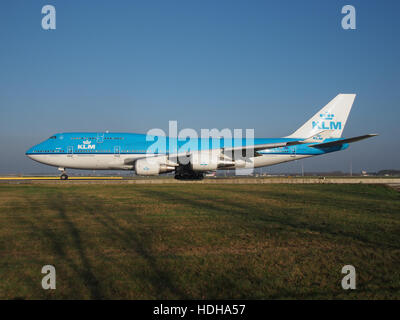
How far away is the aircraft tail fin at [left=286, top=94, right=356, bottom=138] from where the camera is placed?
31.3 m

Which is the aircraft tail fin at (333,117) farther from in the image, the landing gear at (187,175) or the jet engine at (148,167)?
the jet engine at (148,167)

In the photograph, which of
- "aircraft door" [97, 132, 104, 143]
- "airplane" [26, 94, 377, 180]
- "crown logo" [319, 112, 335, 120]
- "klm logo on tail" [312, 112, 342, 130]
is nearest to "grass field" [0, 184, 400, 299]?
"airplane" [26, 94, 377, 180]

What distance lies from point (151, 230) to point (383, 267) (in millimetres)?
4830

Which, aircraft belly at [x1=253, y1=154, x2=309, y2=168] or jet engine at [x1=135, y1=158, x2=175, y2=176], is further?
aircraft belly at [x1=253, y1=154, x2=309, y2=168]

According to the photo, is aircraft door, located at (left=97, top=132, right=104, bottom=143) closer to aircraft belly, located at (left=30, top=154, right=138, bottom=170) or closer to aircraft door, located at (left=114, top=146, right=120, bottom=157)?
aircraft belly, located at (left=30, top=154, right=138, bottom=170)

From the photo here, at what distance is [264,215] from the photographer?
32.1 ft

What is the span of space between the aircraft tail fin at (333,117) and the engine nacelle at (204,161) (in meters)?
11.7

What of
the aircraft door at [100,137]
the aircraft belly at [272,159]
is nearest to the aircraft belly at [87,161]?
the aircraft door at [100,137]

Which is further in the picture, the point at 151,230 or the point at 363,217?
the point at 363,217

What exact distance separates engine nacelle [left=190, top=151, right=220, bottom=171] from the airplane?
1.15 meters

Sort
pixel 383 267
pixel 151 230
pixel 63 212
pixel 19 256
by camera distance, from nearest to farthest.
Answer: pixel 383 267 → pixel 19 256 → pixel 151 230 → pixel 63 212

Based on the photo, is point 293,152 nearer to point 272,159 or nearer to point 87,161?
point 272,159
